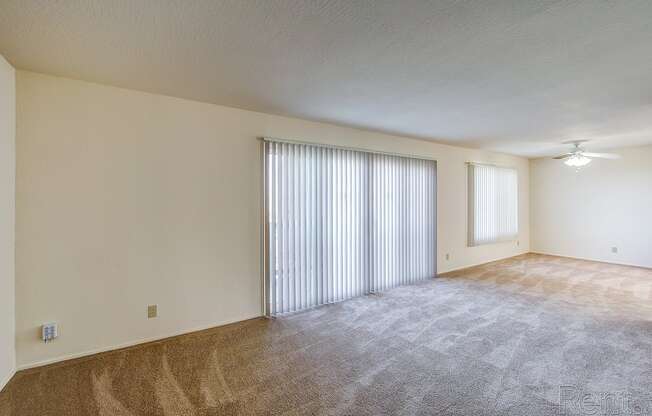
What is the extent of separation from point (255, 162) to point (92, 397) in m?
2.50

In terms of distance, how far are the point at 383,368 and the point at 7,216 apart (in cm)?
317

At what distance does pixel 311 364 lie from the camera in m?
2.64

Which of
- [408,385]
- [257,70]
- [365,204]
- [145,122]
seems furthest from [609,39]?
[145,122]

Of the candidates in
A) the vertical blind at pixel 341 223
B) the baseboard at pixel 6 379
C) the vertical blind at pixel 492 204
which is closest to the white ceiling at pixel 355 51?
the vertical blind at pixel 341 223

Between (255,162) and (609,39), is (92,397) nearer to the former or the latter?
(255,162)

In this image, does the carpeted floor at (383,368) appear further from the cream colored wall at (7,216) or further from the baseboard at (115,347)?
the cream colored wall at (7,216)

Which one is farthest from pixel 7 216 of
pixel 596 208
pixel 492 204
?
pixel 596 208

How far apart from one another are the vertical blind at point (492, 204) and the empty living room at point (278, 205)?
5.34ft

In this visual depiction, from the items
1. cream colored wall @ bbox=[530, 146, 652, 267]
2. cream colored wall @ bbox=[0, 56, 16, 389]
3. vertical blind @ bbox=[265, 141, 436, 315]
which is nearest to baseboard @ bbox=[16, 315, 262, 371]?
cream colored wall @ bbox=[0, 56, 16, 389]

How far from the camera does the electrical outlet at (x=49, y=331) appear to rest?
256 centimetres

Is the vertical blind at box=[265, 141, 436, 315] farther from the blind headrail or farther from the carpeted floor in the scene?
the carpeted floor

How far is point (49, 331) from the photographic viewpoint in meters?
2.58

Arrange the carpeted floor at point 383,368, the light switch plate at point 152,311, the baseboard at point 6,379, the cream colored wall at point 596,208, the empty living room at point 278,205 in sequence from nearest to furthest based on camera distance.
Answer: the empty living room at point 278,205 → the carpeted floor at point 383,368 → the baseboard at point 6,379 → the light switch plate at point 152,311 → the cream colored wall at point 596,208

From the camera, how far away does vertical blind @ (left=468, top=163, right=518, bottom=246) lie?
20.5 ft
